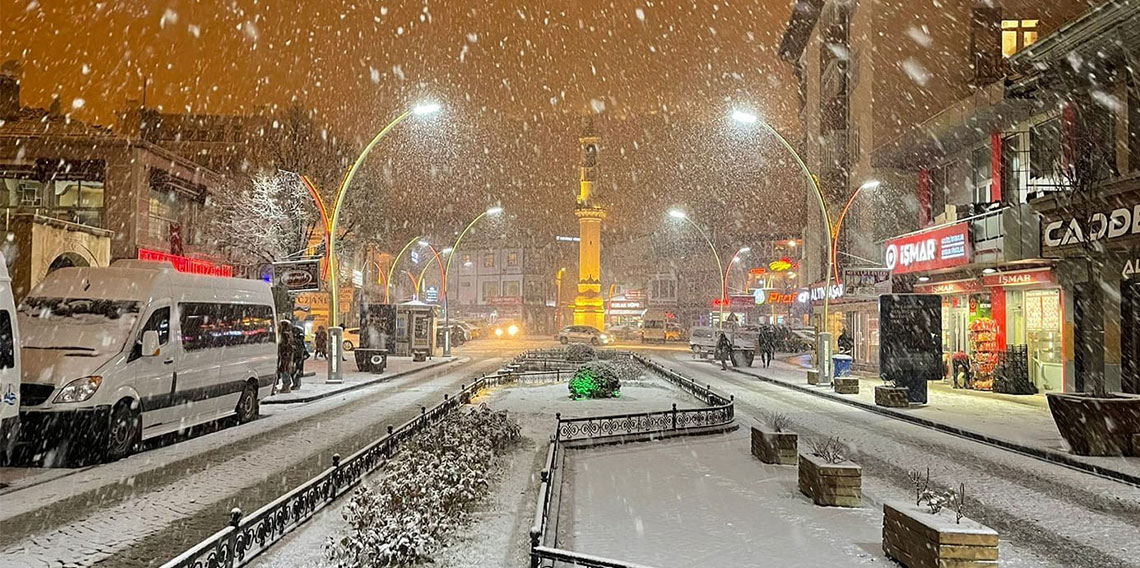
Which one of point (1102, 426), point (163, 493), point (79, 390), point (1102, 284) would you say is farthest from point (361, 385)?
point (1102, 284)

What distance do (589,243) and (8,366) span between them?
69.0m

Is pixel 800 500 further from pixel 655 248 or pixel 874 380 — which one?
pixel 655 248

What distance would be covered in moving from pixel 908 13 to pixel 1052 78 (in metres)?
15.4

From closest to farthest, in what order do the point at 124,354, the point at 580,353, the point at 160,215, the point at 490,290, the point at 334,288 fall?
the point at 124,354 < the point at 334,288 < the point at 580,353 < the point at 160,215 < the point at 490,290

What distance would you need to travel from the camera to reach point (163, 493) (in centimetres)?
966

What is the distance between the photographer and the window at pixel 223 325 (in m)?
13.6

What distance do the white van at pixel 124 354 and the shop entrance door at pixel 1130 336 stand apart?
65.6ft

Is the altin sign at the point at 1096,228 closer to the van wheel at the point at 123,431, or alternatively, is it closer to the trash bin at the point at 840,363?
the trash bin at the point at 840,363

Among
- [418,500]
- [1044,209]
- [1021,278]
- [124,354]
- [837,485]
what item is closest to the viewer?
[418,500]

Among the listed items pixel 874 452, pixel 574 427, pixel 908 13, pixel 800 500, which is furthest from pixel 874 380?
pixel 800 500

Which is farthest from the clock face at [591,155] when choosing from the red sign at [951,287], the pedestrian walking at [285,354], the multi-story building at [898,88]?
the pedestrian walking at [285,354]

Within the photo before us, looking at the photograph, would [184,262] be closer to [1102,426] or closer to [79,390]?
[79,390]

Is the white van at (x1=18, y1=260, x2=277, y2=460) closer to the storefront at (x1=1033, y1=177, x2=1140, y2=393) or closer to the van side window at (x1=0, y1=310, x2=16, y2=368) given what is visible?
the van side window at (x1=0, y1=310, x2=16, y2=368)

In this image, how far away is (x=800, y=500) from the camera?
9.58 meters
